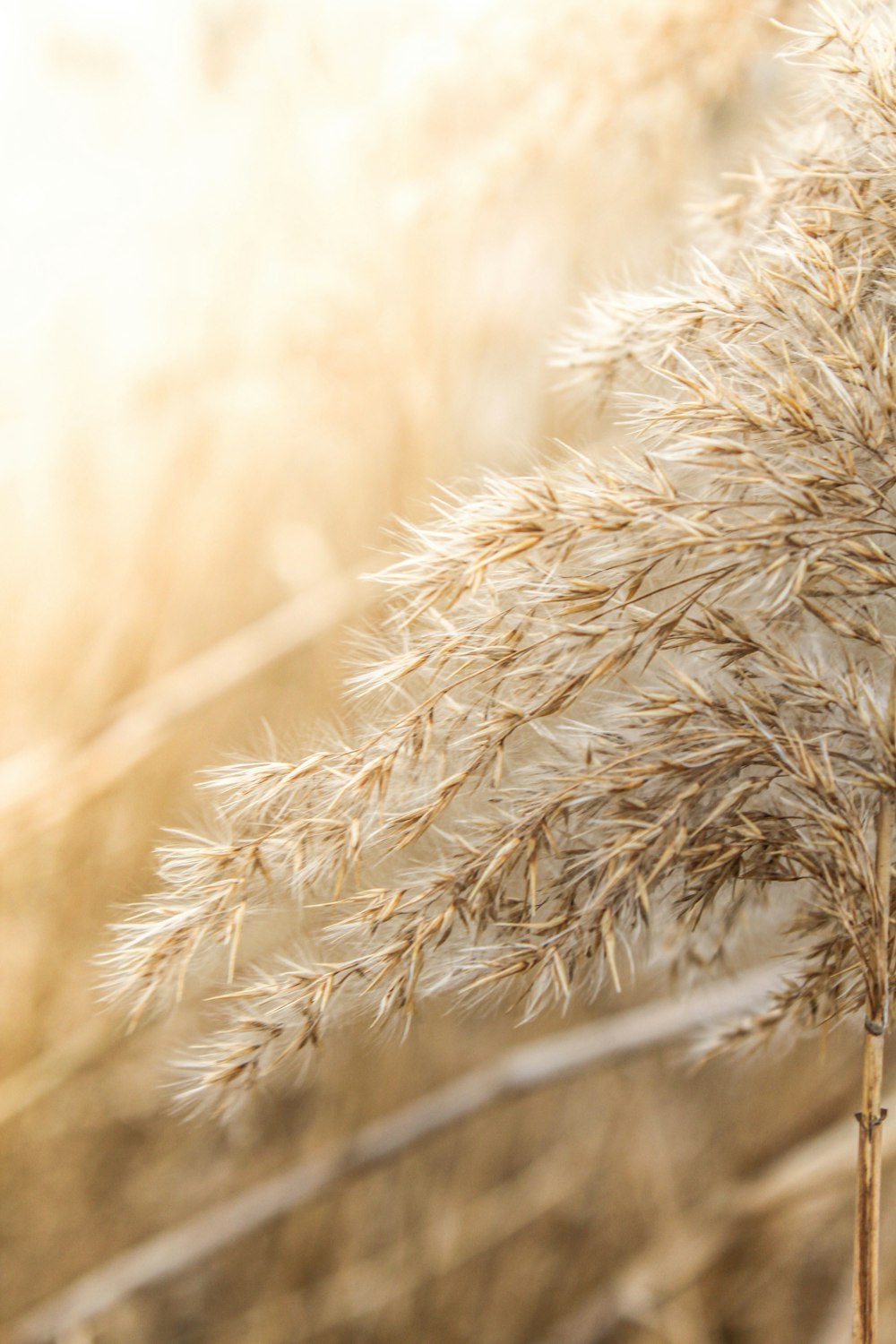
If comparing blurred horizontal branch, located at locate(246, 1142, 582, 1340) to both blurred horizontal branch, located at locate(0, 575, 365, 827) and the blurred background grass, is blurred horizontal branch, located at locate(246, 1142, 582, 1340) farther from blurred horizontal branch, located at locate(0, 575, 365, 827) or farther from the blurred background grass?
blurred horizontal branch, located at locate(0, 575, 365, 827)

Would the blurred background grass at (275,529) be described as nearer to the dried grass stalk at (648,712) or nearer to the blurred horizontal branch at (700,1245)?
the blurred horizontal branch at (700,1245)

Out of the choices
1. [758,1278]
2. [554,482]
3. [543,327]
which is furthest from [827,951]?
[758,1278]

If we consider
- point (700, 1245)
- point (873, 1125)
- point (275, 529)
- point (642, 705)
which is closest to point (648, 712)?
point (642, 705)

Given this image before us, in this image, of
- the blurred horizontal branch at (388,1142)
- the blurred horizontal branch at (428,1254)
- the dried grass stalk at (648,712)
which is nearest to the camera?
the dried grass stalk at (648,712)

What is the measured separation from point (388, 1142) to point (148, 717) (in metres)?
0.61

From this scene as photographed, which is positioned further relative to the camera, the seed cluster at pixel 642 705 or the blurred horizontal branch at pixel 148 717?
the blurred horizontal branch at pixel 148 717

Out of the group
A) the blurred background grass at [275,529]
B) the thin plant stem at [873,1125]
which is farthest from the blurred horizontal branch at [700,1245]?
the thin plant stem at [873,1125]

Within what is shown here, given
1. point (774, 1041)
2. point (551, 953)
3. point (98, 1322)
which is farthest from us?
point (98, 1322)

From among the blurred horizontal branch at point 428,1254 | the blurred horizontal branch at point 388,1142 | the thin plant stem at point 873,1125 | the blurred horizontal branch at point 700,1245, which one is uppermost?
the blurred horizontal branch at point 388,1142

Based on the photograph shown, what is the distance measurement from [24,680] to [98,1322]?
858mm

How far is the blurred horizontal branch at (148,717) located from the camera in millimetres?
1163

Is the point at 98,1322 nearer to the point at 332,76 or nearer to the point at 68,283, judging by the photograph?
the point at 68,283

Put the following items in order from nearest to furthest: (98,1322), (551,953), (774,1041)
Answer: (551,953) < (774,1041) < (98,1322)

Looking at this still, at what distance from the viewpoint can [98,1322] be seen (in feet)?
4.02
